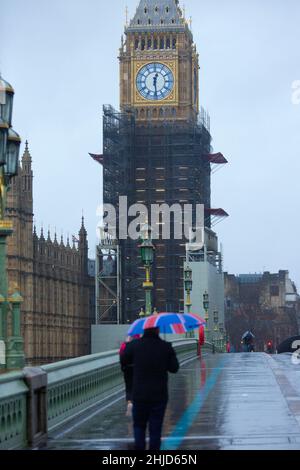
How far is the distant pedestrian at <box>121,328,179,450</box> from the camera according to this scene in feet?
47.2

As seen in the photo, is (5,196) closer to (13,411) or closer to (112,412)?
(112,412)

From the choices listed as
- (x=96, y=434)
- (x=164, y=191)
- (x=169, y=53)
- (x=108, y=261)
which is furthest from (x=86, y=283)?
(x=96, y=434)

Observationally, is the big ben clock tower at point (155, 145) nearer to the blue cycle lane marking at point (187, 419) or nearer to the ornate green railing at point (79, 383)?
the ornate green railing at point (79, 383)

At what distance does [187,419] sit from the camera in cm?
2112

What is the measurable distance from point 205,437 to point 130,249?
344 ft

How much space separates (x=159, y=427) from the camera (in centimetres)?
1445

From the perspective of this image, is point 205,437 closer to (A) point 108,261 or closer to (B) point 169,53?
(A) point 108,261

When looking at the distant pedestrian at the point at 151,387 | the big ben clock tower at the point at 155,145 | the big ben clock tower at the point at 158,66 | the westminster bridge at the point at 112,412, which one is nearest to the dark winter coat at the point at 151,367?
the distant pedestrian at the point at 151,387

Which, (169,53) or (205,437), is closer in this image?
(205,437)

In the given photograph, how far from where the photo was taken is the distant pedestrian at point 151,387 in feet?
47.2

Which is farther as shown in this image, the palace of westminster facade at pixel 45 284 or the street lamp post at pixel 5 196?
the palace of westminster facade at pixel 45 284

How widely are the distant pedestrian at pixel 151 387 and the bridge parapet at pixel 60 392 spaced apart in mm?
2213

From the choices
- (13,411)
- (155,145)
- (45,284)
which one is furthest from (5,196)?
(155,145)
